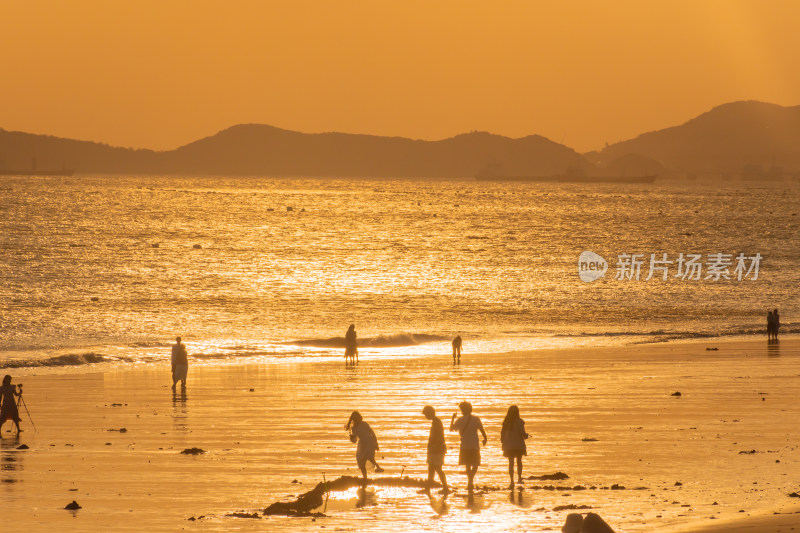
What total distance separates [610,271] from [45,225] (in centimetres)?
8164

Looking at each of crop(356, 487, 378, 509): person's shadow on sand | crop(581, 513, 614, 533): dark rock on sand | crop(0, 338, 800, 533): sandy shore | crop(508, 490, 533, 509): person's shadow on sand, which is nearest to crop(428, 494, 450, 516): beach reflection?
crop(0, 338, 800, 533): sandy shore

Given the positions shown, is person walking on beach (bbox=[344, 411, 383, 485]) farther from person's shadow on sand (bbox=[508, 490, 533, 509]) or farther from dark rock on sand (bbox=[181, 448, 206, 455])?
dark rock on sand (bbox=[181, 448, 206, 455])

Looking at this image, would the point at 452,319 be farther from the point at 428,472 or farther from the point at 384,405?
the point at 428,472

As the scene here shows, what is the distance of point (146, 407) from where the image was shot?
2436 cm

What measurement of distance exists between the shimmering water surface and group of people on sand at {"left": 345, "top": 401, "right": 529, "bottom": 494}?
67.1 feet

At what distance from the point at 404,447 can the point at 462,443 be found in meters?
3.19

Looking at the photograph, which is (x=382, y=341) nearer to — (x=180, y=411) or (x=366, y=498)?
(x=180, y=411)

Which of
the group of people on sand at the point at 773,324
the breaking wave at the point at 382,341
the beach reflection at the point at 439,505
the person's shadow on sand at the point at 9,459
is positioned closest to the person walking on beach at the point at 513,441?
the beach reflection at the point at 439,505

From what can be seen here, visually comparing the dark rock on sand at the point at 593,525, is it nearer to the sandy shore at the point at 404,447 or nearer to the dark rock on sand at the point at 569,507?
the sandy shore at the point at 404,447

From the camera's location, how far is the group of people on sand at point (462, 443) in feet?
52.1

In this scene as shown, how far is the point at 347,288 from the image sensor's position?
71.2 meters

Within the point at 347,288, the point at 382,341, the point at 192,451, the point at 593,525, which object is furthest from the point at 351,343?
the point at 347,288

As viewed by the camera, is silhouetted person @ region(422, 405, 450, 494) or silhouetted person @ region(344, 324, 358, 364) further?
silhouetted person @ region(344, 324, 358, 364)

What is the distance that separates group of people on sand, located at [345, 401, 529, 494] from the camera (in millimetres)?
15883
